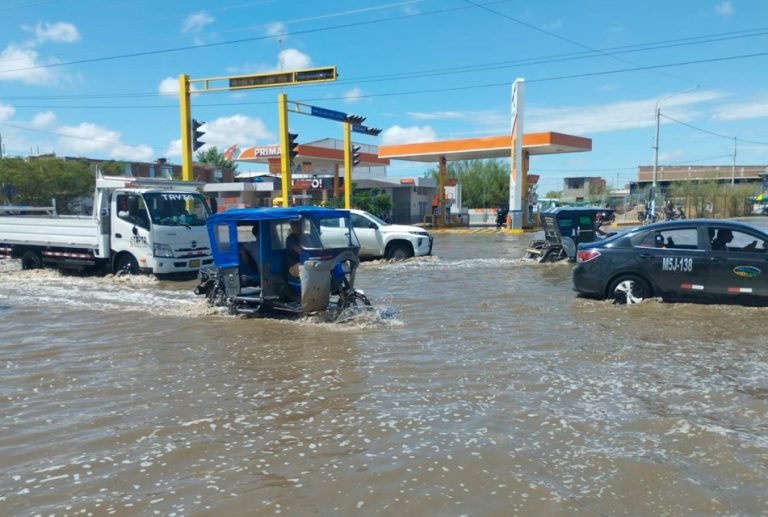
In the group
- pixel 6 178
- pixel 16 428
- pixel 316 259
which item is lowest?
pixel 16 428

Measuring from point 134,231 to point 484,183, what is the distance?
5216 cm

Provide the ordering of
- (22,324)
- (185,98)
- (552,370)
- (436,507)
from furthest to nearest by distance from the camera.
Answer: (185,98), (22,324), (552,370), (436,507)

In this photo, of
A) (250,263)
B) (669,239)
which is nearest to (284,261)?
(250,263)

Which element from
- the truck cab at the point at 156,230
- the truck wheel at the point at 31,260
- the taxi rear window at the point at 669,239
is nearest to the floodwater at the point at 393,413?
the taxi rear window at the point at 669,239

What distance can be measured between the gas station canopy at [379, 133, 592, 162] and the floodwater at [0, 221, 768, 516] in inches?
1058

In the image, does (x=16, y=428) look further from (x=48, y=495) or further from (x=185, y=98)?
(x=185, y=98)

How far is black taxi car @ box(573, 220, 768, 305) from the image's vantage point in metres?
9.17

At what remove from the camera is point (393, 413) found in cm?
535

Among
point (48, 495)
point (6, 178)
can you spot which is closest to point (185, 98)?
point (48, 495)

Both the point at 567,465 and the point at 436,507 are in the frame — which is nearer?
the point at 436,507

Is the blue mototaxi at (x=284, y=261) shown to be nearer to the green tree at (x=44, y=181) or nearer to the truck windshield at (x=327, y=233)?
the truck windshield at (x=327, y=233)

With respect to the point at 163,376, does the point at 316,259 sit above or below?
above

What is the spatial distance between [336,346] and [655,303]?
5.28 meters

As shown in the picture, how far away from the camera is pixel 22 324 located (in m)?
9.68
